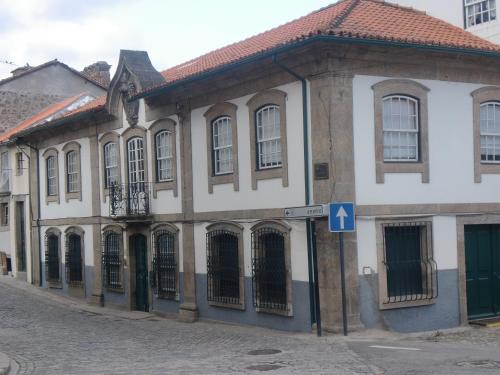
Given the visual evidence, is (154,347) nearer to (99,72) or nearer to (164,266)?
(164,266)

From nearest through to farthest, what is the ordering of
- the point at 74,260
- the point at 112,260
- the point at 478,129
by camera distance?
the point at 478,129 < the point at 112,260 < the point at 74,260

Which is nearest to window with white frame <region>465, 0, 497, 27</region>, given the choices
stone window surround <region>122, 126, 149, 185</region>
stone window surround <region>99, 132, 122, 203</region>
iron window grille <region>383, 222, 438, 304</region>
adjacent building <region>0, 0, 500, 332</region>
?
adjacent building <region>0, 0, 500, 332</region>

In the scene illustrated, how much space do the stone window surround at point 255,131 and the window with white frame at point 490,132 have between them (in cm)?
446

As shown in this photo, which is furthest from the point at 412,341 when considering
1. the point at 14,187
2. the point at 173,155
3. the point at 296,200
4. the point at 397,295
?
the point at 14,187

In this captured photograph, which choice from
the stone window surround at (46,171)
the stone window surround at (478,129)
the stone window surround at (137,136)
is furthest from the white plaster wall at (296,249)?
the stone window surround at (46,171)

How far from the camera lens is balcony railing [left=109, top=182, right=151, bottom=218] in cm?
2106

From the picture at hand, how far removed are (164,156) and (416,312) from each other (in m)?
8.32

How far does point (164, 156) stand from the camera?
20.5m

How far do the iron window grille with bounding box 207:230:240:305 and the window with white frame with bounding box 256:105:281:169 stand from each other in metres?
2.06

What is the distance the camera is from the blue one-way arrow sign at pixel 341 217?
13.9 metres

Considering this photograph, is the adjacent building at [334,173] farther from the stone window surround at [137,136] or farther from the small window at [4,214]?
the small window at [4,214]

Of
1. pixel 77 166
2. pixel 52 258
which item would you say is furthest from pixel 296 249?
pixel 52 258

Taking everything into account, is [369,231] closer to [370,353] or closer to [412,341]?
[412,341]

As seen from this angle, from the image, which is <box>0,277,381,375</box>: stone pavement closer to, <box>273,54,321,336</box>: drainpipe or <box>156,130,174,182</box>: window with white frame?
<box>273,54,321,336</box>: drainpipe
